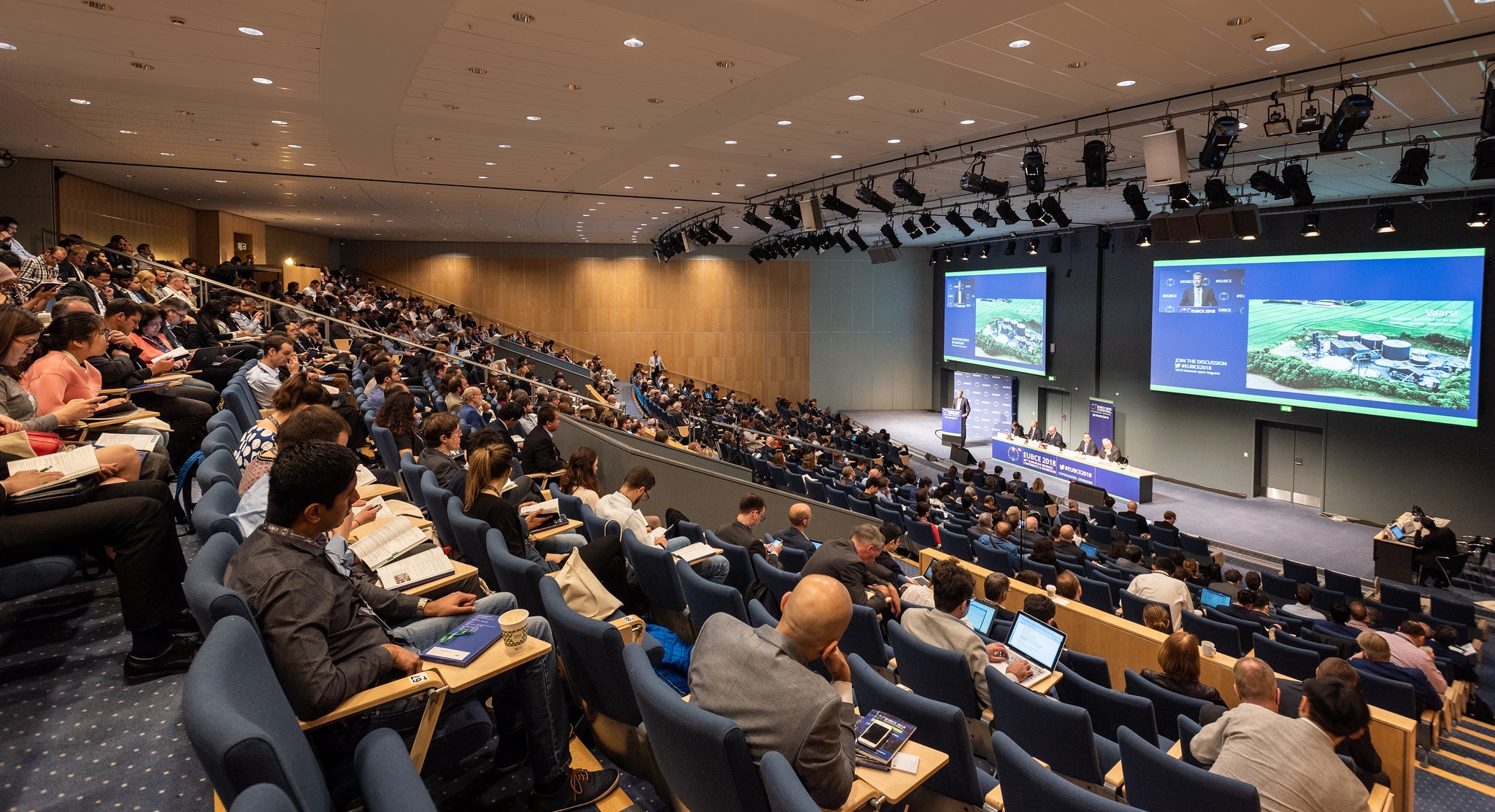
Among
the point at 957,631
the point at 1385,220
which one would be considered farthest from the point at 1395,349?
the point at 957,631

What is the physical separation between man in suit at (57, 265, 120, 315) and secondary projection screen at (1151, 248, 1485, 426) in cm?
1648

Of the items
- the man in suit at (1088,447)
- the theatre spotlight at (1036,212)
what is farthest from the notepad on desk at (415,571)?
the man in suit at (1088,447)

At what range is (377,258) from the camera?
931 inches

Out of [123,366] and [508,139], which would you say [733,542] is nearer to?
[123,366]

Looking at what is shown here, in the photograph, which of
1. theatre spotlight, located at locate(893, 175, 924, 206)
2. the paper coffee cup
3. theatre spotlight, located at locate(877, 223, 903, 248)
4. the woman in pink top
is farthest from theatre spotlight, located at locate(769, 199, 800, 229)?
the paper coffee cup

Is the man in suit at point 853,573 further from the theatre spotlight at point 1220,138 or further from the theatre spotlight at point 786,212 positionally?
the theatre spotlight at point 786,212

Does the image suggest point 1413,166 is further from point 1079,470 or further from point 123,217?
point 123,217

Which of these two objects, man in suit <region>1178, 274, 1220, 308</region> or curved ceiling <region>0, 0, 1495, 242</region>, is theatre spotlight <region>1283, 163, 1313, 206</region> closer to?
curved ceiling <region>0, 0, 1495, 242</region>

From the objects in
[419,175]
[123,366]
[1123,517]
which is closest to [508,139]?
[419,175]

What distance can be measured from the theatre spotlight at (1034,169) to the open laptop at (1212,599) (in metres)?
4.63

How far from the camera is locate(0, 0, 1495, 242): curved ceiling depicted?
529cm

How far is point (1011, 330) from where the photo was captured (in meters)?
21.0

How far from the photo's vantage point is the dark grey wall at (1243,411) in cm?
1203

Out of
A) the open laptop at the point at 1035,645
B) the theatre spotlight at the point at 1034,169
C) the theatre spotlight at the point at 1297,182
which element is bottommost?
the open laptop at the point at 1035,645
